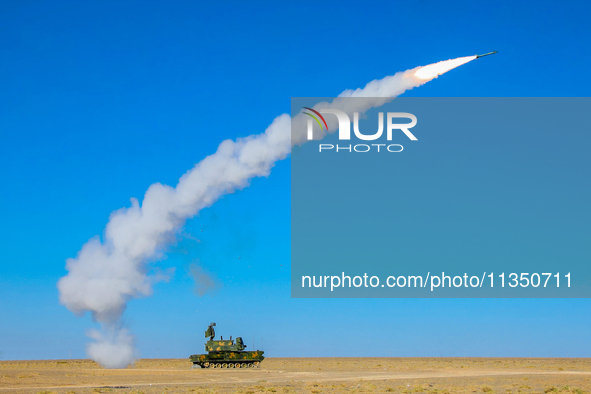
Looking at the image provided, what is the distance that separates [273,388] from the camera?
35.8 metres

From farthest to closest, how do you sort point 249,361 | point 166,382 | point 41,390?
1. point 249,361
2. point 166,382
3. point 41,390

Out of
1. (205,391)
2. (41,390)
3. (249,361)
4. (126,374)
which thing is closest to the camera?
(205,391)

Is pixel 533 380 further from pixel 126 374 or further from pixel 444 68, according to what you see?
pixel 126 374

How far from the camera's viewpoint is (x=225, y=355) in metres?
55.9

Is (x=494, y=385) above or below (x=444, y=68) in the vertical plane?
below

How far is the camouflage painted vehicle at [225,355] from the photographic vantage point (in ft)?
183

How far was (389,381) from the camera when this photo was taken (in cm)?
4166

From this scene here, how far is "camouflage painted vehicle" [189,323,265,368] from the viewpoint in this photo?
55781 mm

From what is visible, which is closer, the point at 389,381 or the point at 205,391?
the point at 205,391

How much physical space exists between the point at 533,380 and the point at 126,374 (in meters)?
31.2

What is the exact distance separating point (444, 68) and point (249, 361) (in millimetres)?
31006

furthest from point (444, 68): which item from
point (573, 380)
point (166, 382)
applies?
point (166, 382)

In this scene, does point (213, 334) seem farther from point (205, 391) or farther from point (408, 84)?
point (408, 84)

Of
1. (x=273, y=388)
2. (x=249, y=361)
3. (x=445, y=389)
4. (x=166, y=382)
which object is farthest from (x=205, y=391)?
(x=249, y=361)
